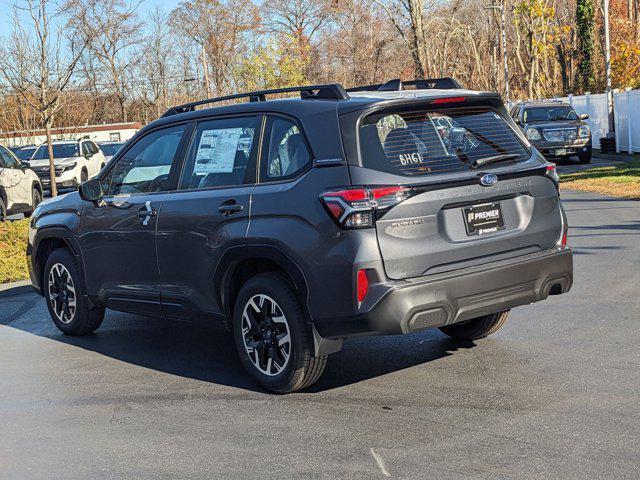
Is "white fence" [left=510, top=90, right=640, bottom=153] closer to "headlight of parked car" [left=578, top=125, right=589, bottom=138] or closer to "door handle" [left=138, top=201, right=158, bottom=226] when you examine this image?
"headlight of parked car" [left=578, top=125, right=589, bottom=138]

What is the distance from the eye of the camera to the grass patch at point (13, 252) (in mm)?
12602

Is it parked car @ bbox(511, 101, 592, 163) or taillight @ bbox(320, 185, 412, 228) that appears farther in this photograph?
parked car @ bbox(511, 101, 592, 163)

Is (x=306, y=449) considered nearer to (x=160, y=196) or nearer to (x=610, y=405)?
(x=610, y=405)

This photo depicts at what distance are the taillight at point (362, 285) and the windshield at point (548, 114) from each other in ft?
77.8

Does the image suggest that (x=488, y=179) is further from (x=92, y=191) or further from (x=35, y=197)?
(x=35, y=197)

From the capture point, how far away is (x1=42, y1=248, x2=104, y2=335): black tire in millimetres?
8336

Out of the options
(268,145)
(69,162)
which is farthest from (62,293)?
(69,162)

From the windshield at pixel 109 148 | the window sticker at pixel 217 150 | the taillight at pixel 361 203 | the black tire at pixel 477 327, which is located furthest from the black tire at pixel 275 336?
the windshield at pixel 109 148

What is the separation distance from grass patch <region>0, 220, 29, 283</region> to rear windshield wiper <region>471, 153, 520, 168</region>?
7819mm

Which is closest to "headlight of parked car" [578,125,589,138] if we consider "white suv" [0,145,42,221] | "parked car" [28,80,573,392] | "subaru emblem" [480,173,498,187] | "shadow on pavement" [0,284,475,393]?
"white suv" [0,145,42,221]

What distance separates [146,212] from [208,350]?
1268 mm

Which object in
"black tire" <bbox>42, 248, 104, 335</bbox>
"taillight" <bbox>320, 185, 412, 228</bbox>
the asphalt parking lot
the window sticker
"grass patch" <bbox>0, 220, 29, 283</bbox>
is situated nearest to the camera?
the asphalt parking lot

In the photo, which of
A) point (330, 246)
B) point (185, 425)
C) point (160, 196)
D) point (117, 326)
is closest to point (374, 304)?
point (330, 246)

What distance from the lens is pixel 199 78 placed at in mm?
70500
